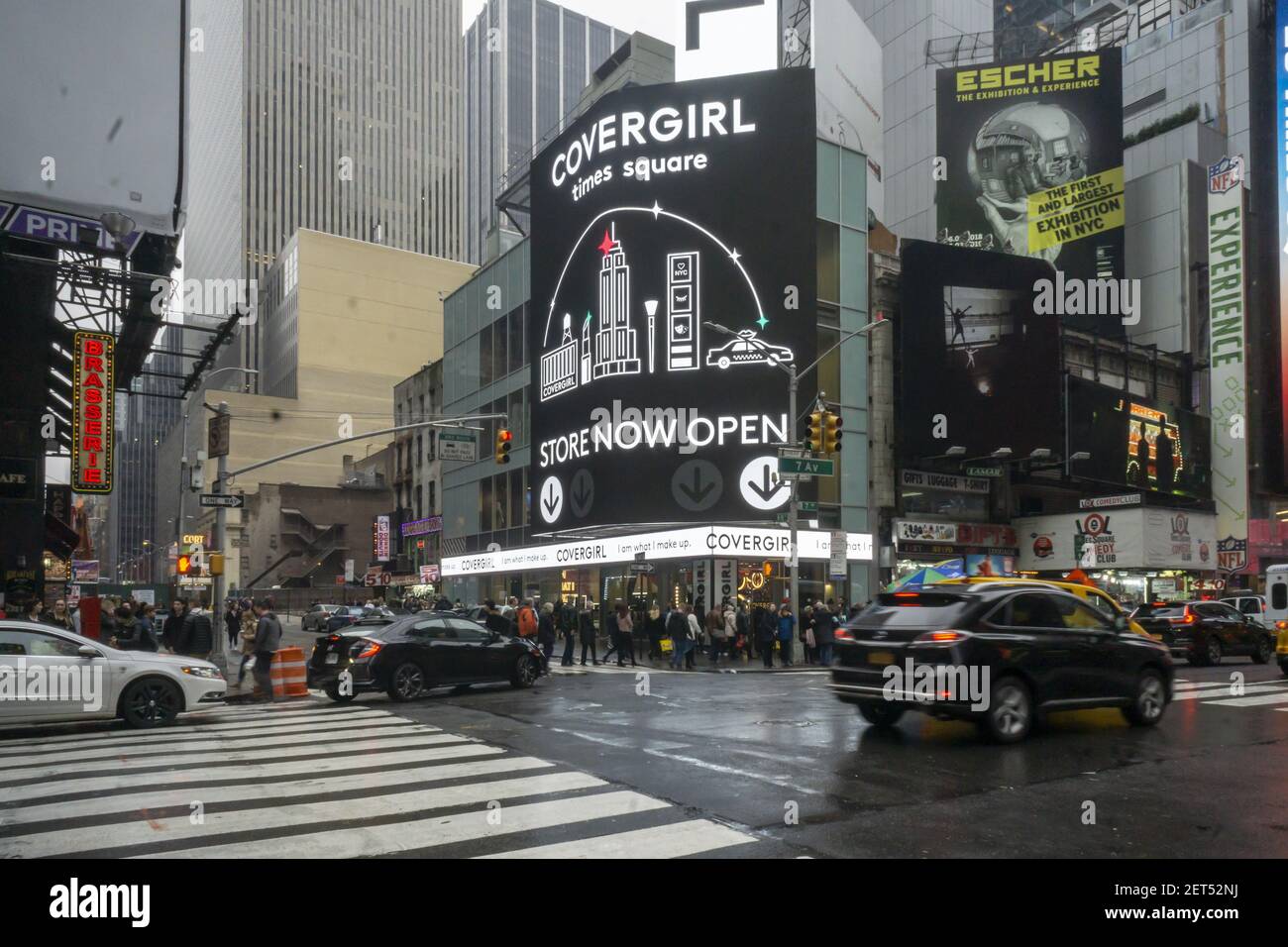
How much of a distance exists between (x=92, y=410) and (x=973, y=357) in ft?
104

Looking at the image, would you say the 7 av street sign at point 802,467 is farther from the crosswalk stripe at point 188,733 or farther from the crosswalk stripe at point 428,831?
the crosswalk stripe at point 428,831

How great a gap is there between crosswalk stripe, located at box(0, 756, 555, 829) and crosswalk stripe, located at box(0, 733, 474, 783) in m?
1.31

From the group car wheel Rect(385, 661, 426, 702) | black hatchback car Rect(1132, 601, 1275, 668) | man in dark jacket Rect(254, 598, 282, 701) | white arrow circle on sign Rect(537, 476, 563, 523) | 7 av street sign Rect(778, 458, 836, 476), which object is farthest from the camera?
white arrow circle on sign Rect(537, 476, 563, 523)

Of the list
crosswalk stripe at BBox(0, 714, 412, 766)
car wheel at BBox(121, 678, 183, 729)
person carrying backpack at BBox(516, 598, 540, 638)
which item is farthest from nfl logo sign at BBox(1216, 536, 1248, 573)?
car wheel at BBox(121, 678, 183, 729)

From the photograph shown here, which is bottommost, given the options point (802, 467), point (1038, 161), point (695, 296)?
point (802, 467)

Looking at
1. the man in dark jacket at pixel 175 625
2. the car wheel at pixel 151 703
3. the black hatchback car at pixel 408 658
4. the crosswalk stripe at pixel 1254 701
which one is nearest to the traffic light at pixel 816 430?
the black hatchback car at pixel 408 658

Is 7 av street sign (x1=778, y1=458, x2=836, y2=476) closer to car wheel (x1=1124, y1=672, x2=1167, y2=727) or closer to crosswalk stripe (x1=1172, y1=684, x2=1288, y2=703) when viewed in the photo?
crosswalk stripe (x1=1172, y1=684, x2=1288, y2=703)

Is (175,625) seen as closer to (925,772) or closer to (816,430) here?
(816,430)

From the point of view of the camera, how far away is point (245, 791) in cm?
930

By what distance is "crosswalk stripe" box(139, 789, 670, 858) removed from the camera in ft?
23.0

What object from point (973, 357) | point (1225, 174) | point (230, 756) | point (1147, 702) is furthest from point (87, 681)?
point (1225, 174)

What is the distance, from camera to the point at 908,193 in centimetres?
6850

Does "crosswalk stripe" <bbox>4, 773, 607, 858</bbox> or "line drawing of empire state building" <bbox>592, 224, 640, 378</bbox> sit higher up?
"line drawing of empire state building" <bbox>592, 224, 640, 378</bbox>
